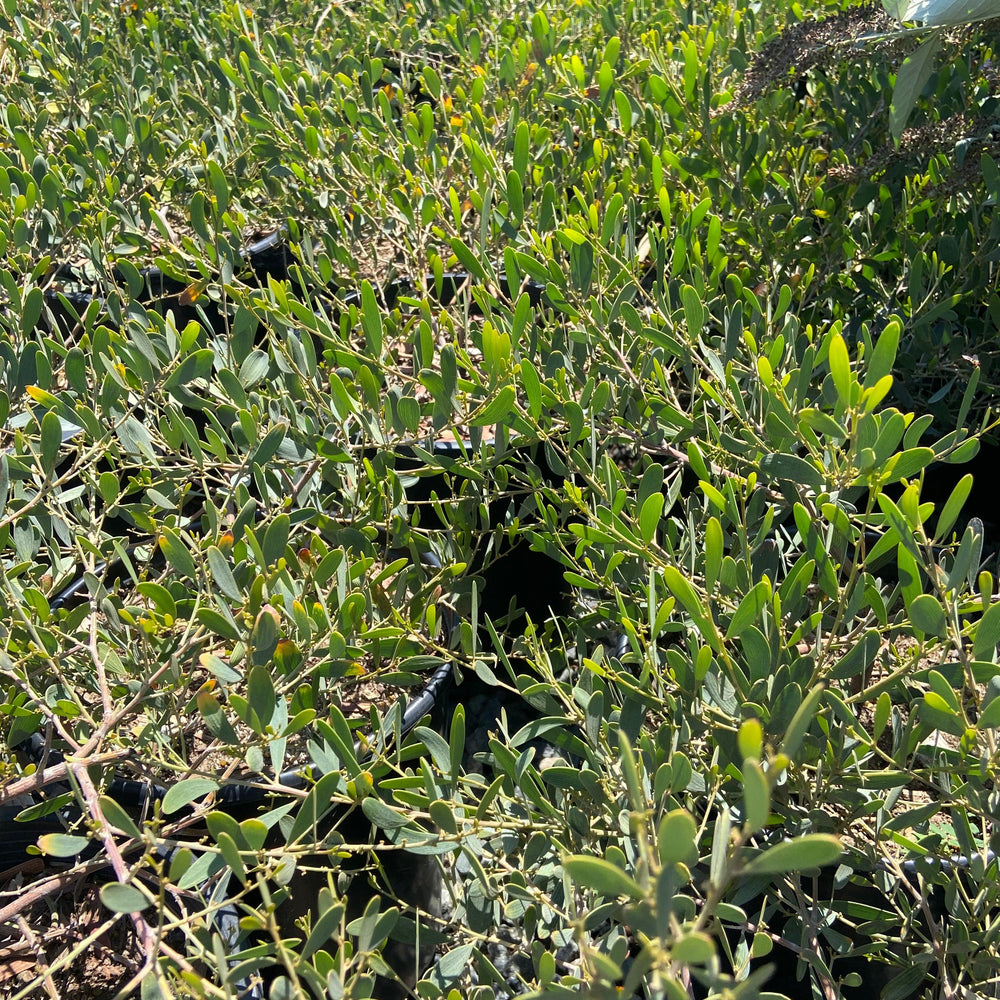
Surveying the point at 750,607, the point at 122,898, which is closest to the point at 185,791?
the point at 122,898

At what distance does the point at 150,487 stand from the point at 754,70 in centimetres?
117

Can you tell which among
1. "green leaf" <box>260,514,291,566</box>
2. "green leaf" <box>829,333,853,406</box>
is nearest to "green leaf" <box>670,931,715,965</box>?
"green leaf" <box>829,333,853,406</box>

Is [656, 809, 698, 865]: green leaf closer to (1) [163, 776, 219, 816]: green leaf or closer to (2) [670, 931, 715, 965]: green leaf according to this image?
(2) [670, 931, 715, 965]: green leaf

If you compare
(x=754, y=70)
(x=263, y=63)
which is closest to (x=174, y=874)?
(x=754, y=70)

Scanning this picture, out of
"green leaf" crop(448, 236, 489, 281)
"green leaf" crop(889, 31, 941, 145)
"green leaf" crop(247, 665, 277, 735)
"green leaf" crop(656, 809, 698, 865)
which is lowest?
"green leaf" crop(247, 665, 277, 735)

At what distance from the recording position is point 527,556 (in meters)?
1.95

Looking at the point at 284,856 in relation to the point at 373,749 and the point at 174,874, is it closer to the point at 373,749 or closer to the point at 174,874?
the point at 174,874

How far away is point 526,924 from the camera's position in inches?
37.0

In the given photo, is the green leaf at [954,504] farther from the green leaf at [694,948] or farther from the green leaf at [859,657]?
the green leaf at [694,948]

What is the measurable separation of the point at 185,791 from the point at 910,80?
1.37 m

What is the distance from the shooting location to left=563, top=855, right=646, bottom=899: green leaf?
0.50 meters

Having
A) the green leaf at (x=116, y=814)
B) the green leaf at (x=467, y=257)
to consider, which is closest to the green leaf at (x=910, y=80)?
the green leaf at (x=467, y=257)

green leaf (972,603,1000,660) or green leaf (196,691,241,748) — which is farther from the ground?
green leaf (972,603,1000,660)

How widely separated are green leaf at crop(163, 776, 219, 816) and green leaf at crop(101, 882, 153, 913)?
0.16 m
